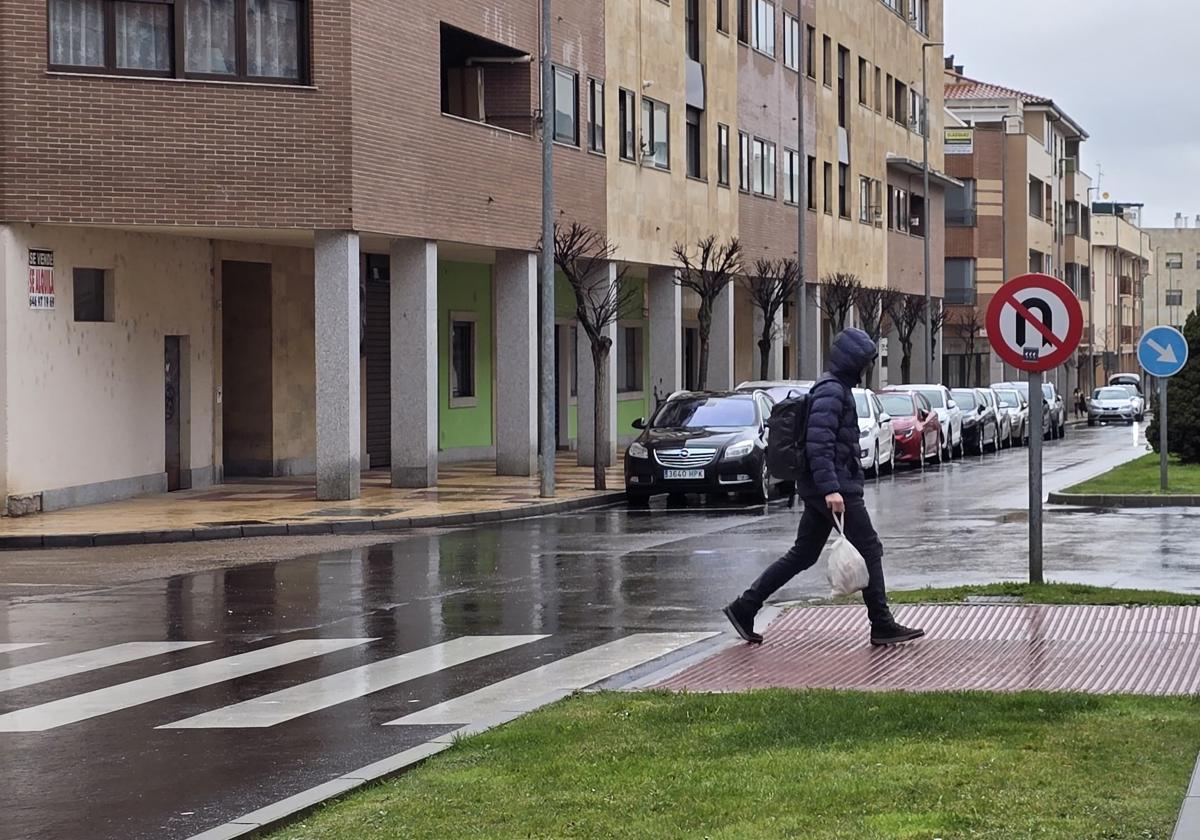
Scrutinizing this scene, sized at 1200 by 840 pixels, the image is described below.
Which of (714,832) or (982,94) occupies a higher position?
(982,94)

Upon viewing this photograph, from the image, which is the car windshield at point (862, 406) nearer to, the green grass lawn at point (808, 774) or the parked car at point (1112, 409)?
the green grass lawn at point (808, 774)

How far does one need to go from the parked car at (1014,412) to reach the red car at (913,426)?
34.3ft

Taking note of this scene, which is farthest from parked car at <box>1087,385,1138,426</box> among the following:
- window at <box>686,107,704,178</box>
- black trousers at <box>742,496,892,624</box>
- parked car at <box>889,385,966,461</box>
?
black trousers at <box>742,496,892,624</box>

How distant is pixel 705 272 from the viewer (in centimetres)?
3950

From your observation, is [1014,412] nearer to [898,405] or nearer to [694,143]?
[898,405]

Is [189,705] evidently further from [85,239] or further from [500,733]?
[85,239]

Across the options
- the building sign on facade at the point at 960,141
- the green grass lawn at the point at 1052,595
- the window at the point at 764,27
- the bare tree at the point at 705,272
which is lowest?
the green grass lawn at the point at 1052,595

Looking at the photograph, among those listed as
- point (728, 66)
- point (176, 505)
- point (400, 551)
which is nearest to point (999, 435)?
point (728, 66)

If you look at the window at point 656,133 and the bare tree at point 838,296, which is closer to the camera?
the window at point 656,133

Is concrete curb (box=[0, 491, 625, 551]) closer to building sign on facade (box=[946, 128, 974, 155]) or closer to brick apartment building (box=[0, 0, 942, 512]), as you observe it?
brick apartment building (box=[0, 0, 942, 512])

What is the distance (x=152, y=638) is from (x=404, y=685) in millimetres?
2996

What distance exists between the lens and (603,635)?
503 inches

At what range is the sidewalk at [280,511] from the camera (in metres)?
21.7

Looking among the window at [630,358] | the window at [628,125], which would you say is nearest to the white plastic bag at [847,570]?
the window at [628,125]
